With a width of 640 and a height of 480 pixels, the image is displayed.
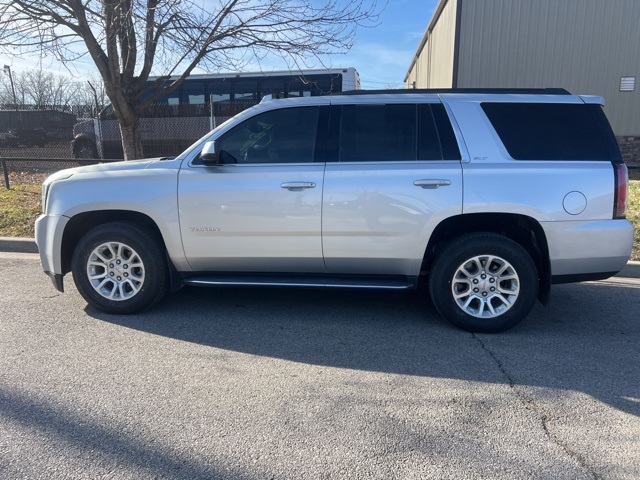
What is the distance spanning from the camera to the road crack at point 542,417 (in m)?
2.44

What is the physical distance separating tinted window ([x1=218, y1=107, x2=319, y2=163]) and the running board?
3.47 ft

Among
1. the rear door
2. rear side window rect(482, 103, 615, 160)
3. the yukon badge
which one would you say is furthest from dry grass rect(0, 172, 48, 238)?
rear side window rect(482, 103, 615, 160)

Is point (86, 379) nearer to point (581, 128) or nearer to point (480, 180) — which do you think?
point (480, 180)

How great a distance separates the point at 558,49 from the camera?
1439cm

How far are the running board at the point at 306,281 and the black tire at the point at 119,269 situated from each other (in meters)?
0.33

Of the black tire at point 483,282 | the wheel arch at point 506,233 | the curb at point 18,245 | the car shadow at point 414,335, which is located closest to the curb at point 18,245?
the curb at point 18,245

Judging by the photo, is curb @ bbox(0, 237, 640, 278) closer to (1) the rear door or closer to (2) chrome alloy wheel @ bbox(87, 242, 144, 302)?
(2) chrome alloy wheel @ bbox(87, 242, 144, 302)

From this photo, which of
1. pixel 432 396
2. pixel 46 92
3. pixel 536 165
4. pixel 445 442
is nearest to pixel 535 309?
pixel 536 165

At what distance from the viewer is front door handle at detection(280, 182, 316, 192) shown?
13.4ft

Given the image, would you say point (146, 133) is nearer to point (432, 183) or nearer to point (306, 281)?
point (306, 281)

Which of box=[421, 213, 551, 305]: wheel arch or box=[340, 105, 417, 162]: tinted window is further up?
box=[340, 105, 417, 162]: tinted window

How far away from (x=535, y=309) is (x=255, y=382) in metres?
3.01

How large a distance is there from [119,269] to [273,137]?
1.88 m

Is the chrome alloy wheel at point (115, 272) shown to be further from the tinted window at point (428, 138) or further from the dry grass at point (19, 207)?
the dry grass at point (19, 207)
